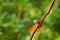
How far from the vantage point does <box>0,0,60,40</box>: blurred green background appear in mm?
965

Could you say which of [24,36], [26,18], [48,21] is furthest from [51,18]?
[26,18]

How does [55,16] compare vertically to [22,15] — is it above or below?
above

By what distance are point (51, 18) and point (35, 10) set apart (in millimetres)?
194

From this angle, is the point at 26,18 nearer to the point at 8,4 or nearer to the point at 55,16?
the point at 8,4

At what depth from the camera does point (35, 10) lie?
116cm

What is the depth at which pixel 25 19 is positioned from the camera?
48.0 inches

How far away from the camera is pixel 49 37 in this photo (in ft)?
3.01

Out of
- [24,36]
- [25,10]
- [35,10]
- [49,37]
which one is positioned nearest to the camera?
[49,37]

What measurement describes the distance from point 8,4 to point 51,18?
36 cm

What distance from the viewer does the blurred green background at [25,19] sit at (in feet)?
3.17

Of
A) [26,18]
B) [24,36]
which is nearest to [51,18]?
[24,36]

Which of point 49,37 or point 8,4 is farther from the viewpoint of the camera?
point 8,4

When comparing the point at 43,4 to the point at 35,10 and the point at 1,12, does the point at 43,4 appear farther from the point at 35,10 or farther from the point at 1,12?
the point at 1,12

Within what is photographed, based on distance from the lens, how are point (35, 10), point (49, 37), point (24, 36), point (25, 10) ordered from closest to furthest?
1. point (49, 37)
2. point (24, 36)
3. point (35, 10)
4. point (25, 10)
